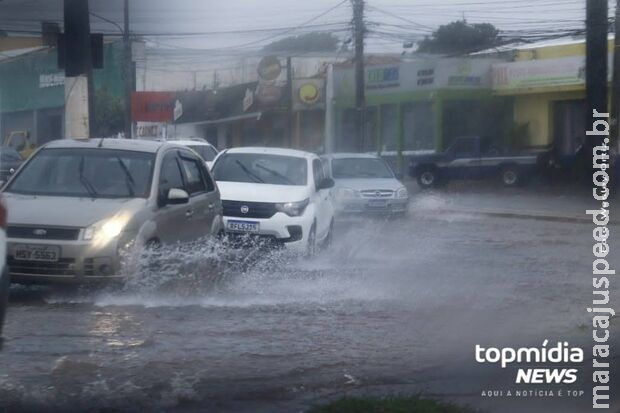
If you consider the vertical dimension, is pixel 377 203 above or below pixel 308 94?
below

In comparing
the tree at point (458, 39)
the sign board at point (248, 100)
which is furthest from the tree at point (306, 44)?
the sign board at point (248, 100)

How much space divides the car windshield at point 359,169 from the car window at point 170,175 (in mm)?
12618

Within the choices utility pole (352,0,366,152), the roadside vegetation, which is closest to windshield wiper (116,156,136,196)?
the roadside vegetation


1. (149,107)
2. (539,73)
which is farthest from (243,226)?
(539,73)

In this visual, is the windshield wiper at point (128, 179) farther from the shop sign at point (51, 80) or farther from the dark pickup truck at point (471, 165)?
the shop sign at point (51, 80)

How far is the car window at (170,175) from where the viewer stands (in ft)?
40.4

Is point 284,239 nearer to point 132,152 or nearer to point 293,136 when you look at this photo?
point 132,152

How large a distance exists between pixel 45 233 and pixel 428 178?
30.4 metres

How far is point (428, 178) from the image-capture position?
40.4 metres

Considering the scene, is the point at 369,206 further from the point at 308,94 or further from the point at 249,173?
the point at 308,94

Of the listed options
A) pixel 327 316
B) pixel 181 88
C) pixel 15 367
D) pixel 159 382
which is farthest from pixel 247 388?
pixel 181 88

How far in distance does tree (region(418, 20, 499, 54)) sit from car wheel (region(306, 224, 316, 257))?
32.2m

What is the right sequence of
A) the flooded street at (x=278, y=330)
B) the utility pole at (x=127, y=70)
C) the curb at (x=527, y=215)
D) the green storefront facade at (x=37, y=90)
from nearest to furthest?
the flooded street at (x=278, y=330) < the curb at (x=527, y=215) < the utility pole at (x=127, y=70) < the green storefront facade at (x=37, y=90)

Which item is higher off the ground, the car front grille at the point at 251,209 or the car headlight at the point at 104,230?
the car headlight at the point at 104,230
